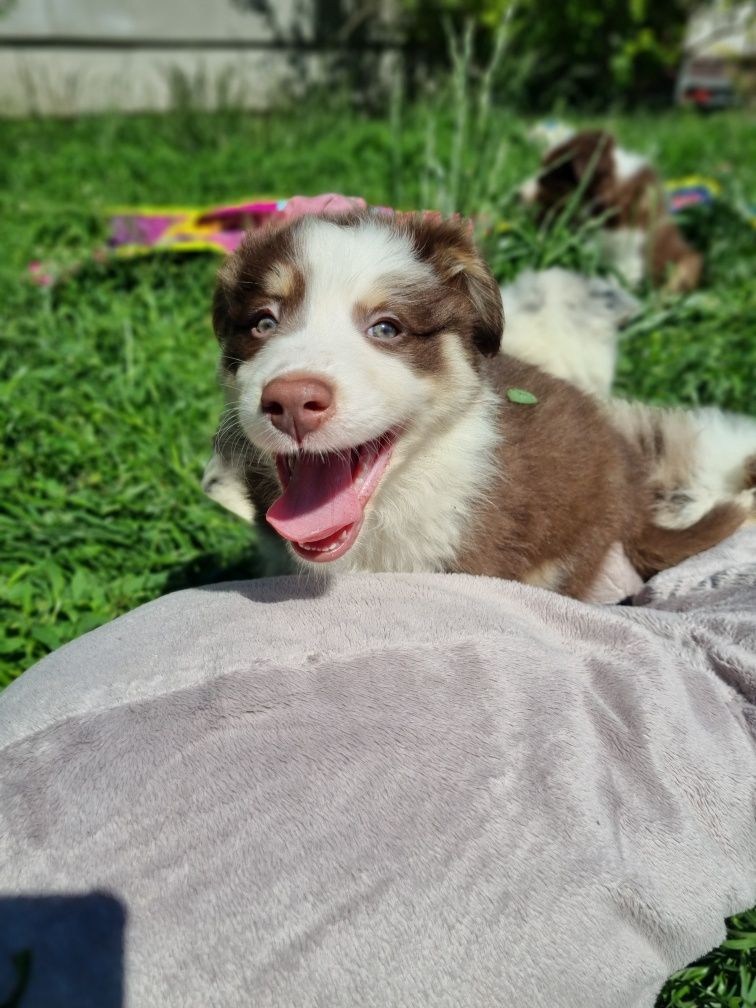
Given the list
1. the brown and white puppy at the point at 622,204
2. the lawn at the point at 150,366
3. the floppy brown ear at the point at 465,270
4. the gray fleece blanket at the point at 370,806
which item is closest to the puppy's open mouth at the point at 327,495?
the gray fleece blanket at the point at 370,806

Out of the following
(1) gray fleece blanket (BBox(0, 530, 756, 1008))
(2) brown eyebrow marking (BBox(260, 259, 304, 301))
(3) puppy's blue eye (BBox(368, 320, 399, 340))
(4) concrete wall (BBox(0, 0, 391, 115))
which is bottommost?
(4) concrete wall (BBox(0, 0, 391, 115))

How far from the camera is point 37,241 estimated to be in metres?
5.66

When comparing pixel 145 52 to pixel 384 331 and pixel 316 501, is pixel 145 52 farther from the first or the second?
pixel 316 501

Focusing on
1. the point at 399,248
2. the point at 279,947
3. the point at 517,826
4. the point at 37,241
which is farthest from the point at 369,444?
the point at 37,241

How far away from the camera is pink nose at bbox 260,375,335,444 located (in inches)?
74.6

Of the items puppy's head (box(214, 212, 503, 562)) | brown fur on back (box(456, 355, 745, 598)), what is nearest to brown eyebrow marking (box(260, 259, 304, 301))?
puppy's head (box(214, 212, 503, 562))

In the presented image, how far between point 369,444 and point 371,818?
92 cm

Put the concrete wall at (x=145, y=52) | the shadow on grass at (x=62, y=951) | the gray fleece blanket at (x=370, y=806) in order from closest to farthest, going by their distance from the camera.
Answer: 1. the shadow on grass at (x=62, y=951)
2. the gray fleece blanket at (x=370, y=806)
3. the concrete wall at (x=145, y=52)

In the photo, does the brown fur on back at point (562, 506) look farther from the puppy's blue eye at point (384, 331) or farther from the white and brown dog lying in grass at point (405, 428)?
the puppy's blue eye at point (384, 331)

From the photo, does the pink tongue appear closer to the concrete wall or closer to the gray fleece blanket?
the gray fleece blanket

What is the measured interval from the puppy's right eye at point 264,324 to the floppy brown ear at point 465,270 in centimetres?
43

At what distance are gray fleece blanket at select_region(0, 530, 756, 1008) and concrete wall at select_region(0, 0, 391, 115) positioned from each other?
40.2ft

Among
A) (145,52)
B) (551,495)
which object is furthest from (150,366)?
(145,52)

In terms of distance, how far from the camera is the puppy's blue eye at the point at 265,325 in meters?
2.30
